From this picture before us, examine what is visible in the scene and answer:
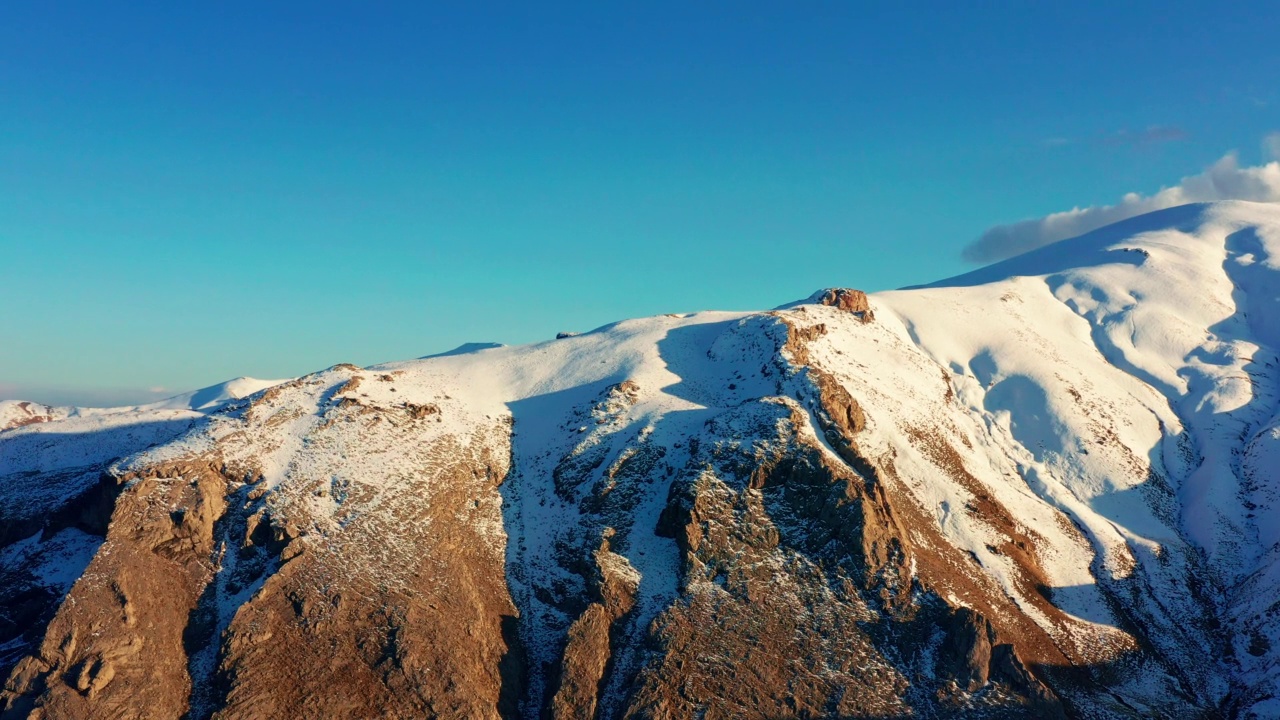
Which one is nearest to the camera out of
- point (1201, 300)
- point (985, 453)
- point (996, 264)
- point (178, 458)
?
point (178, 458)

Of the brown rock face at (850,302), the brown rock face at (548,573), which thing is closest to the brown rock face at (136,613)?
the brown rock face at (548,573)

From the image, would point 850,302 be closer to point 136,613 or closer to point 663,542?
point 663,542

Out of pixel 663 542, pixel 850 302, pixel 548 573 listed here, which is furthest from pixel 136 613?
pixel 850 302

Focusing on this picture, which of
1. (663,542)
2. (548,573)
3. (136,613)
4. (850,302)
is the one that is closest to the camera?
(136,613)

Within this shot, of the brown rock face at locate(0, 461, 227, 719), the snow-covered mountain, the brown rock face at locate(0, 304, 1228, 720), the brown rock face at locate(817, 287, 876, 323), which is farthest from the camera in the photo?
the brown rock face at locate(817, 287, 876, 323)

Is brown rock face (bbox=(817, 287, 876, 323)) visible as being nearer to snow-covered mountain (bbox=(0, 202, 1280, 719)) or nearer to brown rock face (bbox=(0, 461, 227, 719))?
snow-covered mountain (bbox=(0, 202, 1280, 719))

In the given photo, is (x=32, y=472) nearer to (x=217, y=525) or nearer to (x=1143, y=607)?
(x=217, y=525)

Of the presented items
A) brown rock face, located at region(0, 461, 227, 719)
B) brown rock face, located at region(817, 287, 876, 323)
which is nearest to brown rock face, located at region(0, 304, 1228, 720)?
brown rock face, located at region(0, 461, 227, 719)

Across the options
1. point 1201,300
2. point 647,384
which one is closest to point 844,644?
point 647,384
